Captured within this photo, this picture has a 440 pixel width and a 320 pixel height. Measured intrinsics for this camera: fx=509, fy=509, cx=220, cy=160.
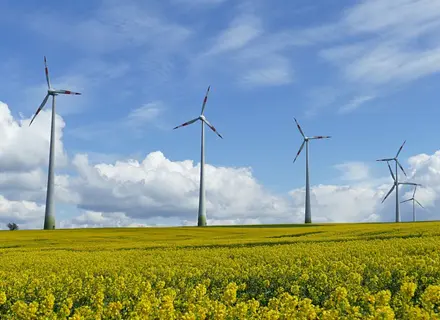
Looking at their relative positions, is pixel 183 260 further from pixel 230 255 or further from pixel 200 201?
pixel 200 201

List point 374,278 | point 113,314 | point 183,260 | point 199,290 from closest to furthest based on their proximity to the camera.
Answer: point 113,314, point 199,290, point 374,278, point 183,260

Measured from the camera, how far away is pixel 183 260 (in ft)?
78.2

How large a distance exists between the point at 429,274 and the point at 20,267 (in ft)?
61.9

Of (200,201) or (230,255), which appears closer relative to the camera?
(230,255)

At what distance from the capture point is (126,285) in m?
15.5

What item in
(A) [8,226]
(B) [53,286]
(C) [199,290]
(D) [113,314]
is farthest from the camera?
(A) [8,226]

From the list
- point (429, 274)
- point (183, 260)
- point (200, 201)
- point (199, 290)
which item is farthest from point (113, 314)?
point (200, 201)

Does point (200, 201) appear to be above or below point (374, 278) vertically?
above

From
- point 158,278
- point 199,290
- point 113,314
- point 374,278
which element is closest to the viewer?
point 113,314

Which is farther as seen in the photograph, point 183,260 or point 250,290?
point 183,260

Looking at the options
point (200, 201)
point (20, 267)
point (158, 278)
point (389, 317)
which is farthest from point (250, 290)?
point (200, 201)

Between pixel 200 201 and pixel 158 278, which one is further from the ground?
pixel 200 201

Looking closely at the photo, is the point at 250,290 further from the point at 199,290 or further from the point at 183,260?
the point at 183,260

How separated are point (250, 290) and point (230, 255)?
32.4 feet
